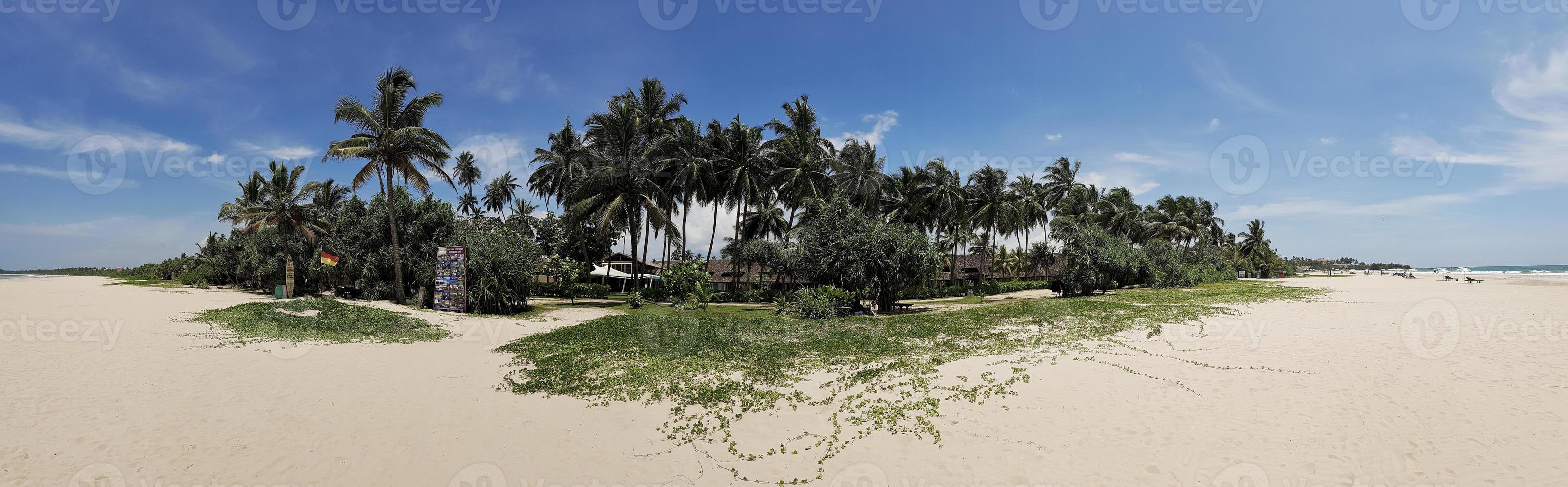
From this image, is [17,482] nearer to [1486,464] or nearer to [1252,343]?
[1486,464]

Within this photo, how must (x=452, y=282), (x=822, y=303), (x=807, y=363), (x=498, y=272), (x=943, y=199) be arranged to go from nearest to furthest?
(x=807, y=363)
(x=822, y=303)
(x=452, y=282)
(x=498, y=272)
(x=943, y=199)

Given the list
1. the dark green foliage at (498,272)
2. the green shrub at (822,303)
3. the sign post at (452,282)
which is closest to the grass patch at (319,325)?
the sign post at (452,282)

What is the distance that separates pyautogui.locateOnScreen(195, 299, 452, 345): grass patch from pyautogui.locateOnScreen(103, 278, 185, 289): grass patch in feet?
105

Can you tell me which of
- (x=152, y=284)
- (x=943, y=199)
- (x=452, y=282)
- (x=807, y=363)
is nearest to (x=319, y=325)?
(x=452, y=282)

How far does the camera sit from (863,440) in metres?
6.54

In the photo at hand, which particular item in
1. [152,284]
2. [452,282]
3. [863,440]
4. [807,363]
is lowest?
[863,440]

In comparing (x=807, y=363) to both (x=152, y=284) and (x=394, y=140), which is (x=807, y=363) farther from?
(x=152, y=284)

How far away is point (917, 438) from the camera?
21.6 ft

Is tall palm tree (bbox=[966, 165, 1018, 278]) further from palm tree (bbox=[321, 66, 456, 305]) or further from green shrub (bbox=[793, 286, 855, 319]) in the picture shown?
palm tree (bbox=[321, 66, 456, 305])

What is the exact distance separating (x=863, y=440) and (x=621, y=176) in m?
26.6

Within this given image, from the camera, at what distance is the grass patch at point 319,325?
13.1 m

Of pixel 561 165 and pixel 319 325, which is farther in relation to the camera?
pixel 561 165

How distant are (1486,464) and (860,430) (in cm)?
618

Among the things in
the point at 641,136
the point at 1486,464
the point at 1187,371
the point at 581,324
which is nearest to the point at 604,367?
the point at 581,324
